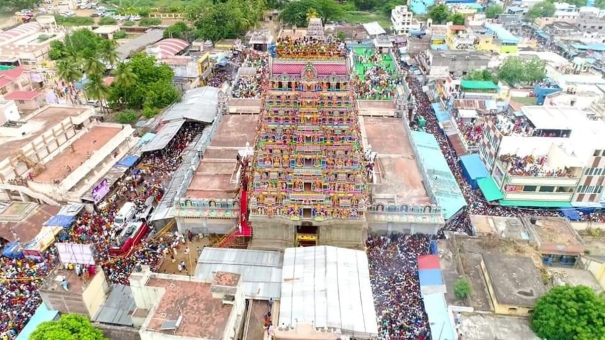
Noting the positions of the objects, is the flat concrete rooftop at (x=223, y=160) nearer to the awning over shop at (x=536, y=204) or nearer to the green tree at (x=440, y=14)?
the awning over shop at (x=536, y=204)

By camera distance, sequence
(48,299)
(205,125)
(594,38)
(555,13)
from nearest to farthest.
Answer: (48,299) < (205,125) < (594,38) < (555,13)

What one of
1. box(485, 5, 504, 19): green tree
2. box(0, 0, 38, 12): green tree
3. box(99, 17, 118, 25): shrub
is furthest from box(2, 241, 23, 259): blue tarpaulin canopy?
box(485, 5, 504, 19): green tree

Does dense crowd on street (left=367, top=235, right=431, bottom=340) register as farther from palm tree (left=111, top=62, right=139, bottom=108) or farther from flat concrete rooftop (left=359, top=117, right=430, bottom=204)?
palm tree (left=111, top=62, right=139, bottom=108)

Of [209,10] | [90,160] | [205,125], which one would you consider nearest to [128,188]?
[90,160]

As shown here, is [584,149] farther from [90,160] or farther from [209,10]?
[209,10]

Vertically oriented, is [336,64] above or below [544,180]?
above

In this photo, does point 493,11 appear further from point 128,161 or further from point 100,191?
point 100,191

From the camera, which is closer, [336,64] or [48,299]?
[48,299]
